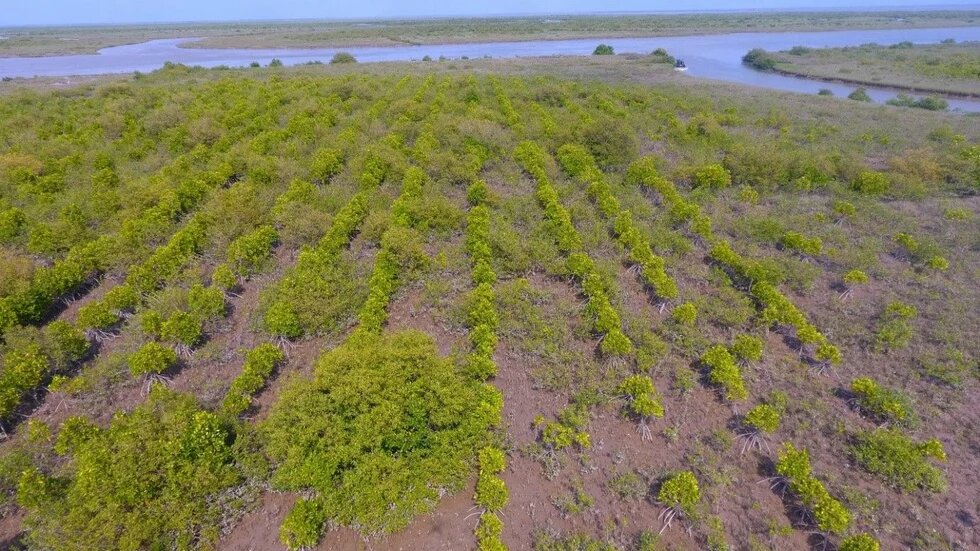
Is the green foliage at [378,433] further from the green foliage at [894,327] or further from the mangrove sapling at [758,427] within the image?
the green foliage at [894,327]

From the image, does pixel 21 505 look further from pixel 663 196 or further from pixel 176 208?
pixel 663 196

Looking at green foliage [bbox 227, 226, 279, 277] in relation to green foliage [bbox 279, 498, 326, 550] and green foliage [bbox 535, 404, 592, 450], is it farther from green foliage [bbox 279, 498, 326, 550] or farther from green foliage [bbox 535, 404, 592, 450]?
green foliage [bbox 535, 404, 592, 450]

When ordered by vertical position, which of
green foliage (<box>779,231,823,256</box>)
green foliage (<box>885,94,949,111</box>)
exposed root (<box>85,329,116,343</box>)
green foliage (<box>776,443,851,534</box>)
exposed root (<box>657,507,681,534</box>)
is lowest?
exposed root (<box>657,507,681,534</box>)

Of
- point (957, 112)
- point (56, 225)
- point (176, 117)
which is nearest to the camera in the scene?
point (56, 225)

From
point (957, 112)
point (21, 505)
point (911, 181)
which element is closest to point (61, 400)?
point (21, 505)

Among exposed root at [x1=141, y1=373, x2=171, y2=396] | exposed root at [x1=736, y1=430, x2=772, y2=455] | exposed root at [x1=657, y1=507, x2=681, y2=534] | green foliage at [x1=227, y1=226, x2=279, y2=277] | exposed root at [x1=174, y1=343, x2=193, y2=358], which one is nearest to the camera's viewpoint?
exposed root at [x1=657, y1=507, x2=681, y2=534]

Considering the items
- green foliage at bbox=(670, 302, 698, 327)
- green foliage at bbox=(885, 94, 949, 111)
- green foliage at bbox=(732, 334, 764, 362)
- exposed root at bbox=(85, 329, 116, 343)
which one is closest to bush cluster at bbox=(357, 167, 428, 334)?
exposed root at bbox=(85, 329, 116, 343)

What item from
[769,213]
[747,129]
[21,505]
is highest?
[747,129]
